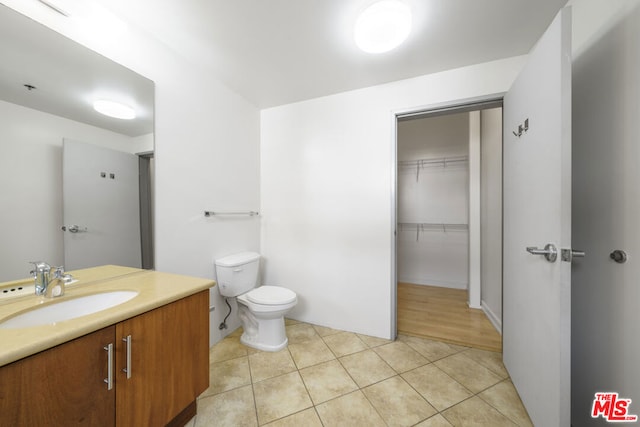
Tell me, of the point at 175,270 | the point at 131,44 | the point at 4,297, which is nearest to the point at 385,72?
the point at 131,44

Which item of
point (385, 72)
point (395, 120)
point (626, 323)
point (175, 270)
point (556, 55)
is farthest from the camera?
point (395, 120)

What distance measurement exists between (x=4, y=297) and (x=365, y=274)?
→ 202 cm

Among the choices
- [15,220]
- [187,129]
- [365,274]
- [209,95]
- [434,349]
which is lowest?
[434,349]

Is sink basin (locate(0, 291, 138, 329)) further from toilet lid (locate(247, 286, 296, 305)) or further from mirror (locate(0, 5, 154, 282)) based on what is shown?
toilet lid (locate(247, 286, 296, 305))

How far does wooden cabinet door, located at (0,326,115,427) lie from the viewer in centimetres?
61

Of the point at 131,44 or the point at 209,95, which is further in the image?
the point at 209,95

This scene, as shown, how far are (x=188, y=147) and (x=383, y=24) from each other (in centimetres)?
145

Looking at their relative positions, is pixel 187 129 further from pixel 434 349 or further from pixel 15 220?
pixel 434 349

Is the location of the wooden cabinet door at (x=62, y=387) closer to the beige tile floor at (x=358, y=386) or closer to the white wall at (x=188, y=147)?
the beige tile floor at (x=358, y=386)

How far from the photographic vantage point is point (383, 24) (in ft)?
4.05

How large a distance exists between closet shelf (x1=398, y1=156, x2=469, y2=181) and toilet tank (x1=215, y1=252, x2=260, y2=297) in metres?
2.65

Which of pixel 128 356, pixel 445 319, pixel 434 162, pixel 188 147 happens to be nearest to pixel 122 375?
pixel 128 356

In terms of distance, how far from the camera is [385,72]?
6.03 feet

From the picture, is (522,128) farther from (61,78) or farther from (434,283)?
(434,283)
